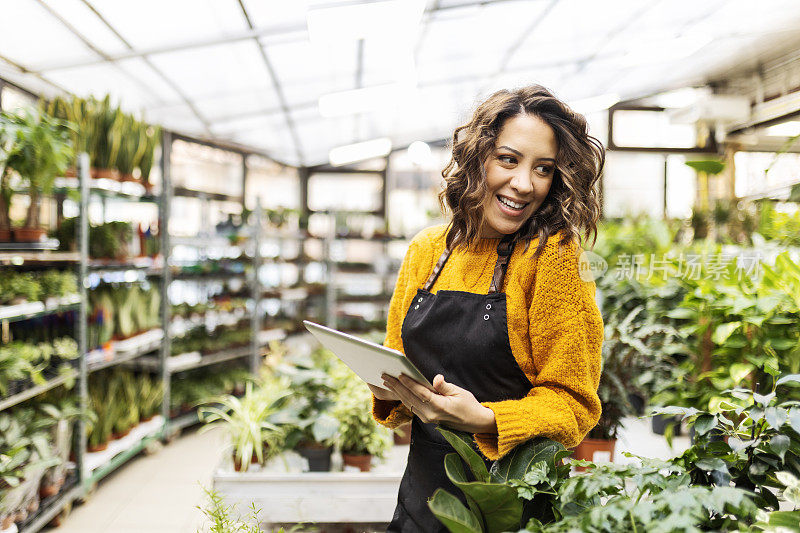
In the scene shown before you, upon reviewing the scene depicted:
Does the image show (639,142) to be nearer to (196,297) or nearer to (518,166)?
(518,166)

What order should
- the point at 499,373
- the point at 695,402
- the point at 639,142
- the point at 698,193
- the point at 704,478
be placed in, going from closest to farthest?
1. the point at 704,478
2. the point at 499,373
3. the point at 695,402
4. the point at 639,142
5. the point at 698,193

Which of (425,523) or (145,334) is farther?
(145,334)

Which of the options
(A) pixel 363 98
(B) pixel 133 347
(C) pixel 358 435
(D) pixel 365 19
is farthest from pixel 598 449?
(A) pixel 363 98

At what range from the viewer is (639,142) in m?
3.66

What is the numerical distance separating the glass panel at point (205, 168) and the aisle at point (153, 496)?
302 cm

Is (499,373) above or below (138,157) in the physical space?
below

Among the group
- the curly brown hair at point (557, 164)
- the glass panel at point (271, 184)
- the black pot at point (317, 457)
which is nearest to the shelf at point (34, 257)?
the black pot at point (317, 457)

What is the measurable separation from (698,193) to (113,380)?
251 inches

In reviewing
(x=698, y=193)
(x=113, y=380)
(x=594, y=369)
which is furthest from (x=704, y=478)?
(x=698, y=193)

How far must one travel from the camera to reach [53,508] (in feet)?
10.0

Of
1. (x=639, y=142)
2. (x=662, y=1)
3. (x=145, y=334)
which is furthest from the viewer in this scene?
(x=662, y=1)

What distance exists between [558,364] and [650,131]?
318 centimetres

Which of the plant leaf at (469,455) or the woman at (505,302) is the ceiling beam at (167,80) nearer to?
the woman at (505,302)

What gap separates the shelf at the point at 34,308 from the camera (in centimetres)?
268
